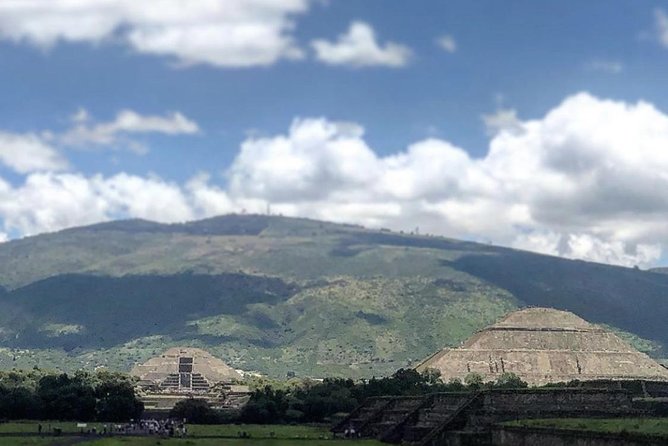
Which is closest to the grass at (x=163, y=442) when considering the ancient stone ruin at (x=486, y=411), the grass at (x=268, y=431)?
the ancient stone ruin at (x=486, y=411)

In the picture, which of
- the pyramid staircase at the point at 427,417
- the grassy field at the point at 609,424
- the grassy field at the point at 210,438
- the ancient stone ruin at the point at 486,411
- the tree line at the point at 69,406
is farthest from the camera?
the tree line at the point at 69,406

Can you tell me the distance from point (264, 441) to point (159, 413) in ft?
191

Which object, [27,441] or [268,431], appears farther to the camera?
[268,431]

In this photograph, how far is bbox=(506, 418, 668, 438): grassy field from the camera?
232 feet

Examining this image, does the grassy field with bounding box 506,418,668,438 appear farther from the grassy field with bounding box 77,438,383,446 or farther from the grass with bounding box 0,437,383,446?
the grass with bounding box 0,437,383,446

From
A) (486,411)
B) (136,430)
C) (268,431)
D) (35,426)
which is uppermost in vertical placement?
(486,411)

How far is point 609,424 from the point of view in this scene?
7794cm

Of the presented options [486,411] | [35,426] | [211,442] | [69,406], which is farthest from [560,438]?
[69,406]

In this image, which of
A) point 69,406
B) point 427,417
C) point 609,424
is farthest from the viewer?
point 69,406

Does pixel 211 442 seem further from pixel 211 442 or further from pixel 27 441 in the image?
pixel 27 441

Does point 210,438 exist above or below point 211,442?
above

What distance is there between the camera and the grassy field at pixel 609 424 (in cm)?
7081

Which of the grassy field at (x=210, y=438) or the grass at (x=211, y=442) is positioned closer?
the grass at (x=211, y=442)

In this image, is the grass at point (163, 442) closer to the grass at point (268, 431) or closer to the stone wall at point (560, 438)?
the grass at point (268, 431)
